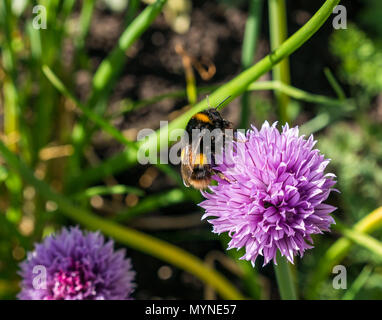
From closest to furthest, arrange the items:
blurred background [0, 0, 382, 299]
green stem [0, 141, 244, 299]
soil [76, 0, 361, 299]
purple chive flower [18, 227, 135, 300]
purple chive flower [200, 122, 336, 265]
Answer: purple chive flower [200, 122, 336, 265]
purple chive flower [18, 227, 135, 300]
green stem [0, 141, 244, 299]
blurred background [0, 0, 382, 299]
soil [76, 0, 361, 299]

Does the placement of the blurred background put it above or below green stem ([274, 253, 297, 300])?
above

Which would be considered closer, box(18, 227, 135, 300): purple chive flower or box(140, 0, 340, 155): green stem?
box(140, 0, 340, 155): green stem

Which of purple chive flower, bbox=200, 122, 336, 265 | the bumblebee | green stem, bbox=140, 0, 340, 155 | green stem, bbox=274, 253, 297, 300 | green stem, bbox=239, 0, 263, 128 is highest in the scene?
green stem, bbox=239, 0, 263, 128

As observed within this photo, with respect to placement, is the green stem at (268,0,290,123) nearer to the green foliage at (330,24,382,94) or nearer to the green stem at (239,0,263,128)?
the green stem at (239,0,263,128)

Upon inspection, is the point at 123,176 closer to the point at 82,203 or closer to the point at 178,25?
the point at 82,203

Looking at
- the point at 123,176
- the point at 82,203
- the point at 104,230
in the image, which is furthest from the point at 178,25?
the point at 104,230

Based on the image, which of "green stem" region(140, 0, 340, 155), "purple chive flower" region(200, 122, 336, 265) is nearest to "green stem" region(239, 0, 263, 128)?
"green stem" region(140, 0, 340, 155)
